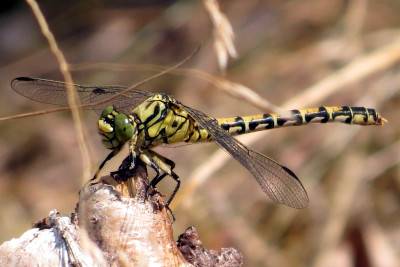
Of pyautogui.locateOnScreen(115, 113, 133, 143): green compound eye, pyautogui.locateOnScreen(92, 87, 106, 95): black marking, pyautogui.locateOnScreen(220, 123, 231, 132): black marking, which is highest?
pyautogui.locateOnScreen(92, 87, 106, 95): black marking

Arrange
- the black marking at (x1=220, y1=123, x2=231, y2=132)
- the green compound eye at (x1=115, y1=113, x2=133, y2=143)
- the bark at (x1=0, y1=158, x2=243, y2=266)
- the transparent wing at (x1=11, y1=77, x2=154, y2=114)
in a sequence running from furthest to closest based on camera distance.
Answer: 1. the black marking at (x1=220, y1=123, x2=231, y2=132)
2. the transparent wing at (x1=11, y1=77, x2=154, y2=114)
3. the green compound eye at (x1=115, y1=113, x2=133, y2=143)
4. the bark at (x1=0, y1=158, x2=243, y2=266)

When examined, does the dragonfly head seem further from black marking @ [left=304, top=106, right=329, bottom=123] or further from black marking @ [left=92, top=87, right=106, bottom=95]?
black marking @ [left=304, top=106, right=329, bottom=123]

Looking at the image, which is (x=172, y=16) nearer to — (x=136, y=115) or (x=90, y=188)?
(x=136, y=115)

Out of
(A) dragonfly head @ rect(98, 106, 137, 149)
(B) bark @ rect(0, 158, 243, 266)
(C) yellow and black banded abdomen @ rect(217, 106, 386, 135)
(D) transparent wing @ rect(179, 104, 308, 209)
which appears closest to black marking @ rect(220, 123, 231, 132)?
(C) yellow and black banded abdomen @ rect(217, 106, 386, 135)

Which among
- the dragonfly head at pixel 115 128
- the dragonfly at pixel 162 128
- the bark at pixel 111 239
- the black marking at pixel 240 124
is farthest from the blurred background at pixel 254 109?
the bark at pixel 111 239

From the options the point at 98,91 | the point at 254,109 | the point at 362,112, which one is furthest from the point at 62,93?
the point at 254,109

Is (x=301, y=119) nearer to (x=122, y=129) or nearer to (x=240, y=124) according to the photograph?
(x=240, y=124)
